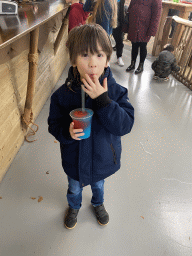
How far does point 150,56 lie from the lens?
4625mm

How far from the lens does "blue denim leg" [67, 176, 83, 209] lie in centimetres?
108

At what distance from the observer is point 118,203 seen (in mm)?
1409

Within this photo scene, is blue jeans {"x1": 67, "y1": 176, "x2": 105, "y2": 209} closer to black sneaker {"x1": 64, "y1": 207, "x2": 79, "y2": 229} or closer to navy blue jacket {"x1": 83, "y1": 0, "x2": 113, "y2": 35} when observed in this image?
black sneaker {"x1": 64, "y1": 207, "x2": 79, "y2": 229}


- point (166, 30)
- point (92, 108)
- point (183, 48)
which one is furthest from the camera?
point (166, 30)

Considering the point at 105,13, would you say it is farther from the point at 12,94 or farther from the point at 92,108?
the point at 92,108

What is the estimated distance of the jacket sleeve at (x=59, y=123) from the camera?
2.73 ft

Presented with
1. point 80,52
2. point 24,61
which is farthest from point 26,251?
point 24,61

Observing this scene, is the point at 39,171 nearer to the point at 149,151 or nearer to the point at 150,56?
the point at 149,151

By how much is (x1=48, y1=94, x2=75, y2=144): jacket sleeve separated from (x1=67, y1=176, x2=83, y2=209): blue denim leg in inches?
13.7

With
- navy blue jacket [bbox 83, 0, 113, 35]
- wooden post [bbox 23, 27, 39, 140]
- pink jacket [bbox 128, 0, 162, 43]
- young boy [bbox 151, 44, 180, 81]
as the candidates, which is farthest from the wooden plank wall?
young boy [bbox 151, 44, 180, 81]

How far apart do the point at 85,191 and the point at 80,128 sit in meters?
0.91

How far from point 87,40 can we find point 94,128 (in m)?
0.38

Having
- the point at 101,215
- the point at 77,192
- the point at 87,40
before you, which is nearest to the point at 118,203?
the point at 101,215

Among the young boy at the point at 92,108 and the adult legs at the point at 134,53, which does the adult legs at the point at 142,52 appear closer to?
the adult legs at the point at 134,53
